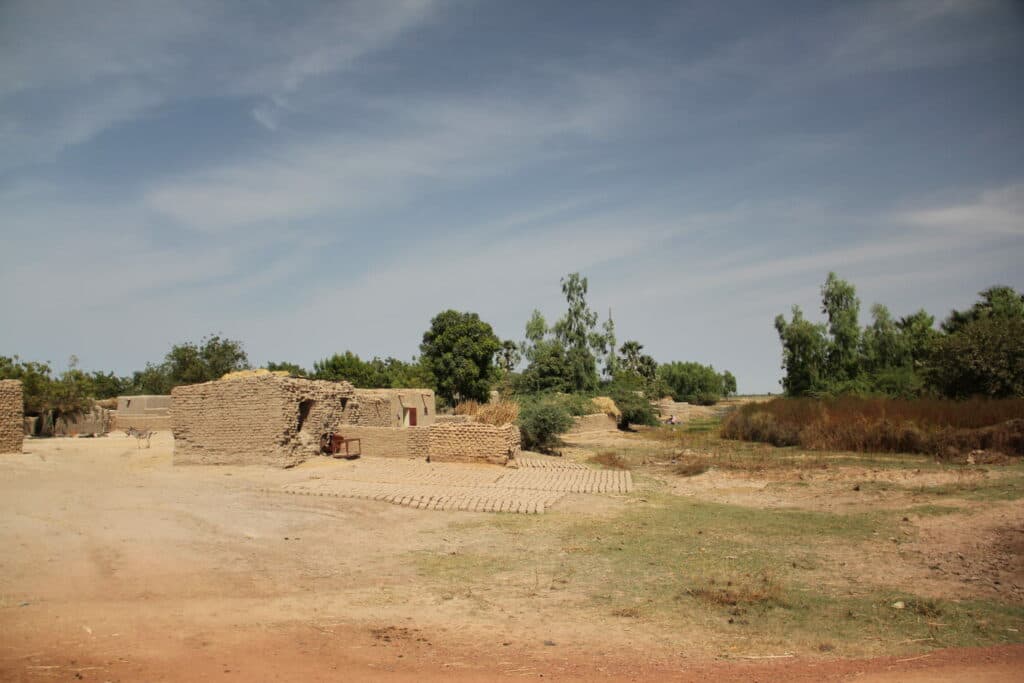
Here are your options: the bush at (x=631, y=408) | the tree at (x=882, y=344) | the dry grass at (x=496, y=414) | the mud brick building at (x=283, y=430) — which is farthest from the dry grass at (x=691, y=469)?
the tree at (x=882, y=344)

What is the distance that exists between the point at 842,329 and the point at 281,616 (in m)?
48.4

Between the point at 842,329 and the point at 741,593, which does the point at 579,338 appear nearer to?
the point at 842,329

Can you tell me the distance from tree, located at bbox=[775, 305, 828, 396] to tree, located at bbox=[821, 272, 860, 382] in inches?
24.3

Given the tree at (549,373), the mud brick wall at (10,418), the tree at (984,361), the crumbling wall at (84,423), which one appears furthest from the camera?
the tree at (549,373)

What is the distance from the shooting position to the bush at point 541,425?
80.5ft

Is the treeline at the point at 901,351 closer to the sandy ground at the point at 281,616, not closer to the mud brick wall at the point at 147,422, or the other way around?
the sandy ground at the point at 281,616

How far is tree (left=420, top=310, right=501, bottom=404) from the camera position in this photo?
4359 cm

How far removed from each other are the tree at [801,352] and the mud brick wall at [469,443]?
35.3 m

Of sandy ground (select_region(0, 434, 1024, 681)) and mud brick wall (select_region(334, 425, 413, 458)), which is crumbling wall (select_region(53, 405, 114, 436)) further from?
sandy ground (select_region(0, 434, 1024, 681))

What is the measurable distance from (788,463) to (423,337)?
2913cm

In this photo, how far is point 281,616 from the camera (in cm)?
657

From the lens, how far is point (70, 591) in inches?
265

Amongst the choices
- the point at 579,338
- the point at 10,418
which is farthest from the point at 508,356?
the point at 10,418

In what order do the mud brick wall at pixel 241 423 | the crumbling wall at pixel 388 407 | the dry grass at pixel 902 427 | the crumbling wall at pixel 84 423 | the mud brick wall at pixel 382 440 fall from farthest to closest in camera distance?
the crumbling wall at pixel 84 423, the crumbling wall at pixel 388 407, the dry grass at pixel 902 427, the mud brick wall at pixel 382 440, the mud brick wall at pixel 241 423
